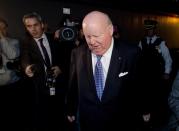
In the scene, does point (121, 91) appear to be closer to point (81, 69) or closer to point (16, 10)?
point (81, 69)

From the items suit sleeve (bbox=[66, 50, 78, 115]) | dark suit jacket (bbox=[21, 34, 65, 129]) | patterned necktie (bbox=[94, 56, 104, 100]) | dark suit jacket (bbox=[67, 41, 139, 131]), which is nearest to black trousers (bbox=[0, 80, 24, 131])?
dark suit jacket (bbox=[21, 34, 65, 129])

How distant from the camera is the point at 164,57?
4.82m

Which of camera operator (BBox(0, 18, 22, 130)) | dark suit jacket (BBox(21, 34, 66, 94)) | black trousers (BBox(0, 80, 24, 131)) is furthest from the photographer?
black trousers (BBox(0, 80, 24, 131))

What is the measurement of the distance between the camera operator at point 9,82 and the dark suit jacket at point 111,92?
4.21ft

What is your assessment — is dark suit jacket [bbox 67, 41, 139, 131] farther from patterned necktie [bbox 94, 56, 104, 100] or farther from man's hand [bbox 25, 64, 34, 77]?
man's hand [bbox 25, 64, 34, 77]

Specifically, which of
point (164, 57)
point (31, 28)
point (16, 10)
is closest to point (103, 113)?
point (31, 28)

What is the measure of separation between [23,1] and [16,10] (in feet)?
0.89

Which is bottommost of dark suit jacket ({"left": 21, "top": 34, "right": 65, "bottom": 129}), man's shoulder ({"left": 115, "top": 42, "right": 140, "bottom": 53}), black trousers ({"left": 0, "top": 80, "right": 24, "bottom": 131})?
black trousers ({"left": 0, "top": 80, "right": 24, "bottom": 131})

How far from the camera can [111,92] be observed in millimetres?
2141

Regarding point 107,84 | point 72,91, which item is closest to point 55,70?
point 72,91

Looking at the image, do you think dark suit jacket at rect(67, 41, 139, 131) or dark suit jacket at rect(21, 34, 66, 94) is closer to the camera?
dark suit jacket at rect(67, 41, 139, 131)

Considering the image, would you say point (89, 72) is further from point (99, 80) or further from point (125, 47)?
point (125, 47)

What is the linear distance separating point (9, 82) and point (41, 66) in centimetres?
87

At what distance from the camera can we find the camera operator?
11.7 ft
